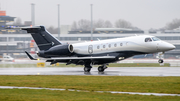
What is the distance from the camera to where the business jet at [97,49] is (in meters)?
32.0

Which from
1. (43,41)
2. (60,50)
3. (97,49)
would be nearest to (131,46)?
(97,49)

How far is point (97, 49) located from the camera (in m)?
34.3

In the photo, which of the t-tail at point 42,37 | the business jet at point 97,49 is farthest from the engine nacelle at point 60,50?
the t-tail at point 42,37

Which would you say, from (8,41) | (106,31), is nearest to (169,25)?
(106,31)

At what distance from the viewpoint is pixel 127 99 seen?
45.9 ft

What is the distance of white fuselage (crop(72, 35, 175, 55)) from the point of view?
1252 inches

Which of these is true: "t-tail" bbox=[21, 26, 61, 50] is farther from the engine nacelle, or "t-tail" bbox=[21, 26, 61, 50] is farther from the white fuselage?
the white fuselage

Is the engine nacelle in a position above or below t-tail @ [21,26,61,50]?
below

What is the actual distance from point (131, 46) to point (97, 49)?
159 inches

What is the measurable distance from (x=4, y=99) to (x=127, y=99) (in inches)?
219

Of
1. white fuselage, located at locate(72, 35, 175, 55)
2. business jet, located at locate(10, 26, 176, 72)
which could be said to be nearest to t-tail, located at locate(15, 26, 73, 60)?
business jet, located at locate(10, 26, 176, 72)

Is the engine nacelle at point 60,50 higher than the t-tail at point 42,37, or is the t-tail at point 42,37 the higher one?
the t-tail at point 42,37

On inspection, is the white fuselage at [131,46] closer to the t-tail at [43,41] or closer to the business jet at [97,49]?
the business jet at [97,49]

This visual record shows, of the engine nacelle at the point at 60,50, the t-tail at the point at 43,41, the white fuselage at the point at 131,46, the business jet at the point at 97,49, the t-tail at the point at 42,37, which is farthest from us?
the t-tail at the point at 42,37
